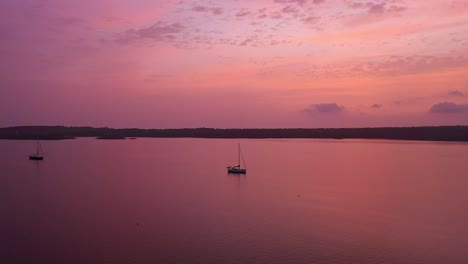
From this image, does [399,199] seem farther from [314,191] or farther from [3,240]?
[3,240]

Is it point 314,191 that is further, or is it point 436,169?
point 436,169

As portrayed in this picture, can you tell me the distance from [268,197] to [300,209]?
239 inches

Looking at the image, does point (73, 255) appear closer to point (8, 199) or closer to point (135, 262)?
point (135, 262)

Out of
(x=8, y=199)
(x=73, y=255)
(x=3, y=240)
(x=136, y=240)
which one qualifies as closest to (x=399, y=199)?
(x=136, y=240)

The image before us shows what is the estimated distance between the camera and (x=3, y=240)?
76.2ft

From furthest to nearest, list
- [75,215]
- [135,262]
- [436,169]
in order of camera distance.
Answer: [436,169]
[75,215]
[135,262]

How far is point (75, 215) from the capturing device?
2994 centimetres

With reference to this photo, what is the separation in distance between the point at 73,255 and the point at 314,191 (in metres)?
26.6

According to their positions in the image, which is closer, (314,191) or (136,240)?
(136,240)

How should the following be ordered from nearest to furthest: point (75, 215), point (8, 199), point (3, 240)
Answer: point (3, 240) → point (75, 215) → point (8, 199)

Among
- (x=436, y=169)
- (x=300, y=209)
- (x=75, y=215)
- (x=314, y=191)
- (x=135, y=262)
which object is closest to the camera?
(x=135, y=262)

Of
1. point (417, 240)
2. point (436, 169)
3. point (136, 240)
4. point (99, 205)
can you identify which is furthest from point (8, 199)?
point (436, 169)

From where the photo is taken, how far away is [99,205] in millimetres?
33812

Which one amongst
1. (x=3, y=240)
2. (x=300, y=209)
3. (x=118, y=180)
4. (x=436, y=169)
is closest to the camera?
(x=3, y=240)
